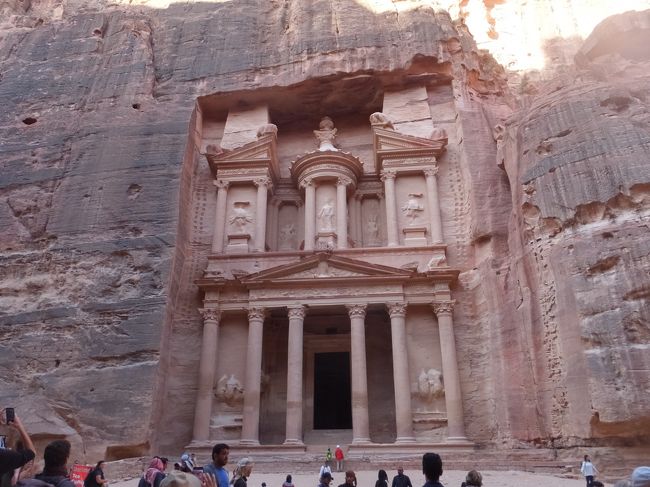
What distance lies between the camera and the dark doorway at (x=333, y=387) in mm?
17312

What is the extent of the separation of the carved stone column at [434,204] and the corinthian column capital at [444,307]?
233 centimetres

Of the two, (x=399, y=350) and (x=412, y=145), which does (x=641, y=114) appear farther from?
(x=399, y=350)

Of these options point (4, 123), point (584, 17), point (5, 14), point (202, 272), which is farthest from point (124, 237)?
point (584, 17)

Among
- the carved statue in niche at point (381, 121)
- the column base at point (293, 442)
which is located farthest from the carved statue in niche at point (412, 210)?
the column base at point (293, 442)

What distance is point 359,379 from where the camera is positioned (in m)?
15.1

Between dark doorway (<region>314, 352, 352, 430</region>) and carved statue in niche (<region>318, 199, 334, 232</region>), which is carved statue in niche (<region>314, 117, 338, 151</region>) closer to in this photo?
carved statue in niche (<region>318, 199, 334, 232</region>)

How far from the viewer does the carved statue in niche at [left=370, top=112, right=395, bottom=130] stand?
19.5m

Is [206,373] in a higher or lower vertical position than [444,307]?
lower

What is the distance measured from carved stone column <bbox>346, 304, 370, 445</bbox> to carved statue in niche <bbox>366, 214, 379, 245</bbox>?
12.5 feet

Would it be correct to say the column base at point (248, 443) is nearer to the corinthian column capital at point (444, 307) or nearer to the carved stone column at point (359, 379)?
the carved stone column at point (359, 379)

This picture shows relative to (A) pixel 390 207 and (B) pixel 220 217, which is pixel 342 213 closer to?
(A) pixel 390 207

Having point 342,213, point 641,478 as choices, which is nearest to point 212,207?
point 342,213

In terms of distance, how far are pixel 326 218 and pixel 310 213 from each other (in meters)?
0.56

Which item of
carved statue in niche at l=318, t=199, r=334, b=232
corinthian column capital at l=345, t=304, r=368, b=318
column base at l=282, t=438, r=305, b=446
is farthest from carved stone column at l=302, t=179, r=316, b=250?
column base at l=282, t=438, r=305, b=446
